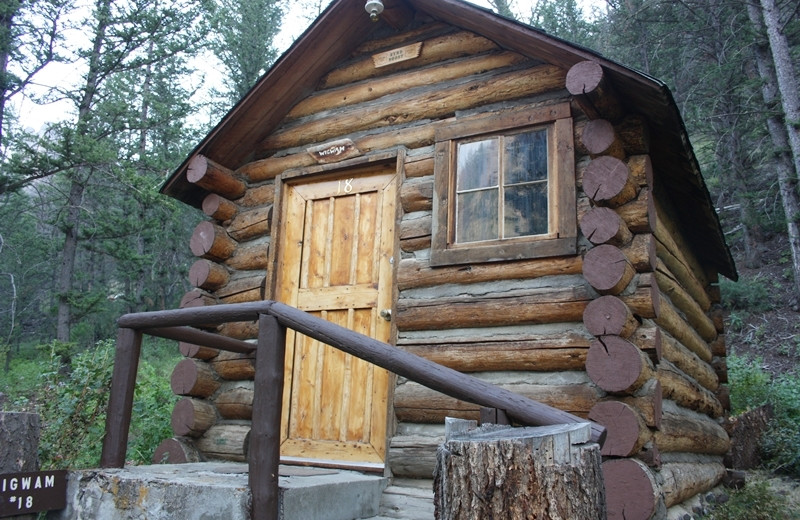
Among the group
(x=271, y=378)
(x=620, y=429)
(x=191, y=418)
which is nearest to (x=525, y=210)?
(x=620, y=429)

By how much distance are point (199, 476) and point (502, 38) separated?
437cm

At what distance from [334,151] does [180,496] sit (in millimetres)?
4039

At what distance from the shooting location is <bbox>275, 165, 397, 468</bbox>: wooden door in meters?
5.77

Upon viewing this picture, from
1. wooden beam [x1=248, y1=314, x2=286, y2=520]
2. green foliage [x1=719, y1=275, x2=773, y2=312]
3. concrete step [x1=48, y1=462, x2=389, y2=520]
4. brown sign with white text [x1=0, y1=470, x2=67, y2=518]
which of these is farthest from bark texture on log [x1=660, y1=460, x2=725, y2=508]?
green foliage [x1=719, y1=275, x2=773, y2=312]

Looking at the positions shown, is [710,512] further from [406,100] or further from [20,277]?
[20,277]

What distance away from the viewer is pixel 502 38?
5.71 metres

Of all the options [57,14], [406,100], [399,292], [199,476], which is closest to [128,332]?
[199,476]

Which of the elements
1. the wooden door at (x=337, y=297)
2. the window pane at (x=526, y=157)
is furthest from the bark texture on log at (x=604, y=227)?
the wooden door at (x=337, y=297)

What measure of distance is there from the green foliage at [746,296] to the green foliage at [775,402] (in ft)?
11.1

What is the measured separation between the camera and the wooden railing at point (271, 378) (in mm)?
2709

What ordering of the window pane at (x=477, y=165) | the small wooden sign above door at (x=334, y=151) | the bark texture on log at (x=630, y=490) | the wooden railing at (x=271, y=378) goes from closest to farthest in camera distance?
the wooden railing at (x=271, y=378) → the bark texture on log at (x=630, y=490) → the window pane at (x=477, y=165) → the small wooden sign above door at (x=334, y=151)

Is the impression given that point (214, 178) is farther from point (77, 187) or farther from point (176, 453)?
point (77, 187)

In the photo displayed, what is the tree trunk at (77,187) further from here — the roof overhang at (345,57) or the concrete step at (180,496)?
the concrete step at (180,496)

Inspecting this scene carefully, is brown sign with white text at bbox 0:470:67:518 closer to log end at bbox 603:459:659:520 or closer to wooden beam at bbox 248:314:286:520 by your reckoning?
wooden beam at bbox 248:314:286:520
